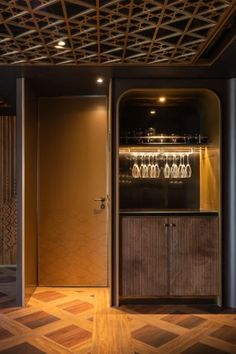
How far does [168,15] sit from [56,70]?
4.47ft

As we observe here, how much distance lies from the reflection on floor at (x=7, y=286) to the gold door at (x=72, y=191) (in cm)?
40

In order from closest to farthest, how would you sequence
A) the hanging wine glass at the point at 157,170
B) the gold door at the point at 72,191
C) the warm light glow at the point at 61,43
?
the warm light glow at the point at 61,43, the hanging wine glass at the point at 157,170, the gold door at the point at 72,191

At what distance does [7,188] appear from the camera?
5.64 metres

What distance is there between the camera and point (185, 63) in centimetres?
334

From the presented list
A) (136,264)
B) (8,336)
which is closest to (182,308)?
(136,264)

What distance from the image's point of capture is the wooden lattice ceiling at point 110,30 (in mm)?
2367

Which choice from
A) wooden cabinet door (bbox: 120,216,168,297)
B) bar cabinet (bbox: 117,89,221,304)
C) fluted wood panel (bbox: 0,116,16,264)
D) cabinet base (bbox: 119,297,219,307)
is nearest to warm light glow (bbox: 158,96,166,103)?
bar cabinet (bbox: 117,89,221,304)

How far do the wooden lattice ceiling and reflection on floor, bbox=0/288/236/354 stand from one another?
235 cm

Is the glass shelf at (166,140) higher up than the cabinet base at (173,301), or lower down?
higher up

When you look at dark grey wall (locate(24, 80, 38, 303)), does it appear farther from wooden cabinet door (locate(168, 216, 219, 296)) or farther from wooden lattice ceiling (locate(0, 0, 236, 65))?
wooden cabinet door (locate(168, 216, 219, 296))

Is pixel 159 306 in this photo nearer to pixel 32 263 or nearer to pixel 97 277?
pixel 97 277

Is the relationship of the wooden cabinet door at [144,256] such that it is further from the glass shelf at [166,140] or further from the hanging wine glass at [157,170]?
the glass shelf at [166,140]

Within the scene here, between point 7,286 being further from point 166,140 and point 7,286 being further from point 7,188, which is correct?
point 166,140

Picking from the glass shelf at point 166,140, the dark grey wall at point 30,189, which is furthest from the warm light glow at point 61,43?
the glass shelf at point 166,140
